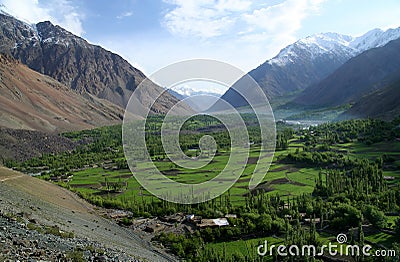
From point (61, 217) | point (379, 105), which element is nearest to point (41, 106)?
point (61, 217)

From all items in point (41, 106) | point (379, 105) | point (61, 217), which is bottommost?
point (61, 217)

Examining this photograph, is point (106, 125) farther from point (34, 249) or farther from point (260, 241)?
point (34, 249)

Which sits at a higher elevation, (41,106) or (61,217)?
(41,106)

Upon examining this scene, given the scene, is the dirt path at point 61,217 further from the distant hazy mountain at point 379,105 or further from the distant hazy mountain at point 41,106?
the distant hazy mountain at point 379,105

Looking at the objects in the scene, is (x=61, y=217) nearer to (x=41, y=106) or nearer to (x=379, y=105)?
(x=41, y=106)

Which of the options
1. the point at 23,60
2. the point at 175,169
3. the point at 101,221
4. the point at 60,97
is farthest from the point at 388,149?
the point at 23,60

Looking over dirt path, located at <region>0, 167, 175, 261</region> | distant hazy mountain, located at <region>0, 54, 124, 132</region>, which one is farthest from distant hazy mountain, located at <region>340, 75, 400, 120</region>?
distant hazy mountain, located at <region>0, 54, 124, 132</region>

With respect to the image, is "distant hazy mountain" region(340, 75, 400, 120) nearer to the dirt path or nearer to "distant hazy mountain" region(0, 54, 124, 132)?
the dirt path

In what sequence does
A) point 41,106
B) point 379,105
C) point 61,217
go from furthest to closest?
point 41,106, point 379,105, point 61,217
